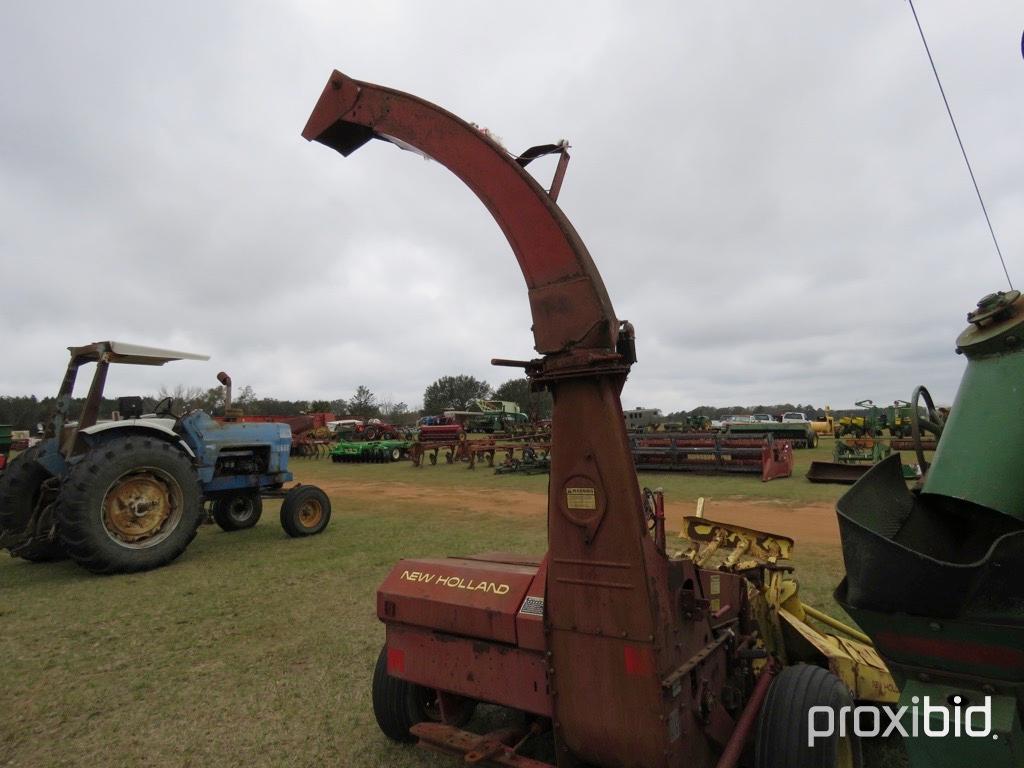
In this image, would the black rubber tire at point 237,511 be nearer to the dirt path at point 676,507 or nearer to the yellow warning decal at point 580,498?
the dirt path at point 676,507

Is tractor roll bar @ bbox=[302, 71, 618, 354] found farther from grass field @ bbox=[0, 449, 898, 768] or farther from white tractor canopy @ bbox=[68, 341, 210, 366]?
white tractor canopy @ bbox=[68, 341, 210, 366]

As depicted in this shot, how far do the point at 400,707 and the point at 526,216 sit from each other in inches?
103

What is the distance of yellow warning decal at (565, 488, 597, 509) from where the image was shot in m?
2.29

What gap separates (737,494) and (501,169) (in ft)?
39.6

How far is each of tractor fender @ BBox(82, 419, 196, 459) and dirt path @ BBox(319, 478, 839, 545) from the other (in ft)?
18.5

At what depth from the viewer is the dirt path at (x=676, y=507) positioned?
8.97m

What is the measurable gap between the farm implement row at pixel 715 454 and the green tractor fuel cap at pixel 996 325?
14412mm

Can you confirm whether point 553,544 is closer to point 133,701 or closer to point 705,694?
point 705,694

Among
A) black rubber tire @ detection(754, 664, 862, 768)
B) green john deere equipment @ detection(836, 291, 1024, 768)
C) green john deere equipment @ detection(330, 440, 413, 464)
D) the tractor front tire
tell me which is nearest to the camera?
green john deere equipment @ detection(836, 291, 1024, 768)

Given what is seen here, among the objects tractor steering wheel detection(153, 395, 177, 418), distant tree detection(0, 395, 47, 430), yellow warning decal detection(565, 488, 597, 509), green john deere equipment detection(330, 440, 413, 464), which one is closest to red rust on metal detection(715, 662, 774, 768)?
yellow warning decal detection(565, 488, 597, 509)

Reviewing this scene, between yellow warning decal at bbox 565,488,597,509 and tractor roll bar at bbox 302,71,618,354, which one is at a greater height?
tractor roll bar at bbox 302,71,618,354

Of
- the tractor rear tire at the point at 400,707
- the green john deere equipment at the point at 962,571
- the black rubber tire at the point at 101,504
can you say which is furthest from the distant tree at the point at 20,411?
the green john deere equipment at the point at 962,571

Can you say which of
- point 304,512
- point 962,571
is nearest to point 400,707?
point 962,571

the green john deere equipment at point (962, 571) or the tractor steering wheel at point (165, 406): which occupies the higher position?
the tractor steering wheel at point (165, 406)
